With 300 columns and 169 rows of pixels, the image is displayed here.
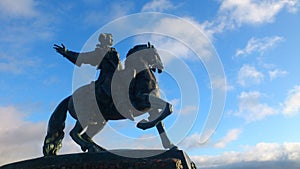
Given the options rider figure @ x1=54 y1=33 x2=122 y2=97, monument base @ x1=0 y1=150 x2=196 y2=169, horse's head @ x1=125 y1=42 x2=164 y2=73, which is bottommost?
monument base @ x1=0 y1=150 x2=196 y2=169

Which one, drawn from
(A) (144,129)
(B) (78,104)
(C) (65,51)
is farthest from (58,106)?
(A) (144,129)

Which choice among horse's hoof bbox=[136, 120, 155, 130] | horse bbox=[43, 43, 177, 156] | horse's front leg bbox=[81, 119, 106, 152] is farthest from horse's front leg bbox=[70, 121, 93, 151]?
horse's hoof bbox=[136, 120, 155, 130]

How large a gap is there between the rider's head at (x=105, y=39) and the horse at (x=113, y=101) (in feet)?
0.94

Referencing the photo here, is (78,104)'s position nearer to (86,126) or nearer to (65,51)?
(86,126)

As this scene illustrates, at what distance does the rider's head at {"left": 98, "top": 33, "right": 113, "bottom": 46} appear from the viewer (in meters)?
9.79

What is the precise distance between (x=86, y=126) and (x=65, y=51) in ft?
6.23

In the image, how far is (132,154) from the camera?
7992 mm

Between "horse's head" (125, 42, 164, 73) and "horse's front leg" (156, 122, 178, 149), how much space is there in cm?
132

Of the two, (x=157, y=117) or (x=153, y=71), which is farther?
(x=153, y=71)

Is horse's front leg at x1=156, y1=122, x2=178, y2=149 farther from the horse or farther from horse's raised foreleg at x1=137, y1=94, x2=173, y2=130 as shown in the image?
horse's raised foreleg at x1=137, y1=94, x2=173, y2=130

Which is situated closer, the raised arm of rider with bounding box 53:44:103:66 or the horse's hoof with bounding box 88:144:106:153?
the horse's hoof with bounding box 88:144:106:153

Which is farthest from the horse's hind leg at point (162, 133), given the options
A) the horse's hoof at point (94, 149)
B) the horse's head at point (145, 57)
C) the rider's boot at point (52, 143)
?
the rider's boot at point (52, 143)

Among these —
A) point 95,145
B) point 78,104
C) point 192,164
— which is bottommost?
point 192,164

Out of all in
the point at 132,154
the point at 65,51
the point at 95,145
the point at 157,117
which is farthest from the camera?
the point at 65,51
